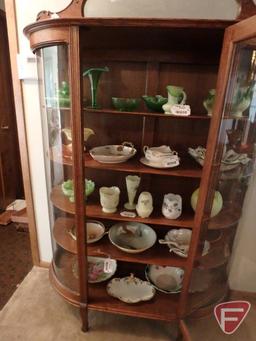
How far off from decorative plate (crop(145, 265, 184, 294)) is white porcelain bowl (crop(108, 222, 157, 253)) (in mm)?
255

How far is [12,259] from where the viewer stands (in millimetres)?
1974

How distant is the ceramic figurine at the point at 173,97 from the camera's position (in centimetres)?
105

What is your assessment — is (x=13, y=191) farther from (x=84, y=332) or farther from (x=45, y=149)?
(x=84, y=332)

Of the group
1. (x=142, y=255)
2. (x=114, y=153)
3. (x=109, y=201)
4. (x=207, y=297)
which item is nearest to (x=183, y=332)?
(x=207, y=297)

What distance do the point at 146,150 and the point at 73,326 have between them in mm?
1167

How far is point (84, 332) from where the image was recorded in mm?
1379

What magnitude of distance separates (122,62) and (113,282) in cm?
131

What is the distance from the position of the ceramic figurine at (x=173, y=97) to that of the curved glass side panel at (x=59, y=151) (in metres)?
0.46

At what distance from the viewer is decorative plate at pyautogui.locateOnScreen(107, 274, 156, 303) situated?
135cm

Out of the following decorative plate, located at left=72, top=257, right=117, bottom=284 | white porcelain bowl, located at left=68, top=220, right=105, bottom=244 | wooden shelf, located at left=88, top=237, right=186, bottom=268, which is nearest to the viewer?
wooden shelf, located at left=88, top=237, right=186, bottom=268

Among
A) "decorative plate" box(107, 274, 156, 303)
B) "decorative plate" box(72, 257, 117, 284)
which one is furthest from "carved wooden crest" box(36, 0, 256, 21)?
"decorative plate" box(107, 274, 156, 303)

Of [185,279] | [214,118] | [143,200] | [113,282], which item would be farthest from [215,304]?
[214,118]

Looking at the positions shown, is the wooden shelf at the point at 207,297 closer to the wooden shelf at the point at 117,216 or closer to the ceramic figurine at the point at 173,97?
the wooden shelf at the point at 117,216

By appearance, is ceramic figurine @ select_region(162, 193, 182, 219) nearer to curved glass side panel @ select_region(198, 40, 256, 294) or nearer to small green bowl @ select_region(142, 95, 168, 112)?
curved glass side panel @ select_region(198, 40, 256, 294)
